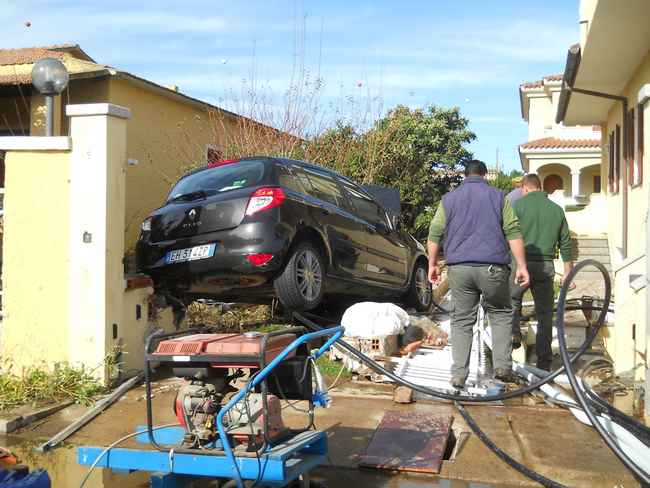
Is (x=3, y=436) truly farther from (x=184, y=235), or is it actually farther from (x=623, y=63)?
(x=623, y=63)

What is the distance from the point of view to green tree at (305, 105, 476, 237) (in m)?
14.5

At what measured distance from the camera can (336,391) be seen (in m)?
6.61

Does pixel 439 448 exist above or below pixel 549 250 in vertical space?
below

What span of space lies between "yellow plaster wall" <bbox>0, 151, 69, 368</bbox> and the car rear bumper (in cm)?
99

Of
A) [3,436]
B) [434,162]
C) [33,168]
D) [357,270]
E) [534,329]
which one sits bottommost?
[3,436]

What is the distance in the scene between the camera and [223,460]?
355 centimetres

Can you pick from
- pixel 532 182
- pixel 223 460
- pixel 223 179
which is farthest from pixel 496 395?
pixel 223 179

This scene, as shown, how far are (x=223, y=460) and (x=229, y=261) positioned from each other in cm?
343

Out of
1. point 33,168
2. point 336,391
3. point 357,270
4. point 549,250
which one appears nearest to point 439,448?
point 336,391

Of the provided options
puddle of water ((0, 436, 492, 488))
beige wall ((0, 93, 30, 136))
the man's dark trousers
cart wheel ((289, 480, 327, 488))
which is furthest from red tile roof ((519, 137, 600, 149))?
cart wheel ((289, 480, 327, 488))

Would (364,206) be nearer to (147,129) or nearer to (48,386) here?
(48,386)

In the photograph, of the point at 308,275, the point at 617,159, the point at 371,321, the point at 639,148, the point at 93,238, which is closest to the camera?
the point at 93,238

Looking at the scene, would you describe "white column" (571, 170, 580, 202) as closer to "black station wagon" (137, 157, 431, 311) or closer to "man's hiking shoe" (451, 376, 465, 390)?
"black station wagon" (137, 157, 431, 311)

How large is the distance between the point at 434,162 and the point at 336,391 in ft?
42.3
